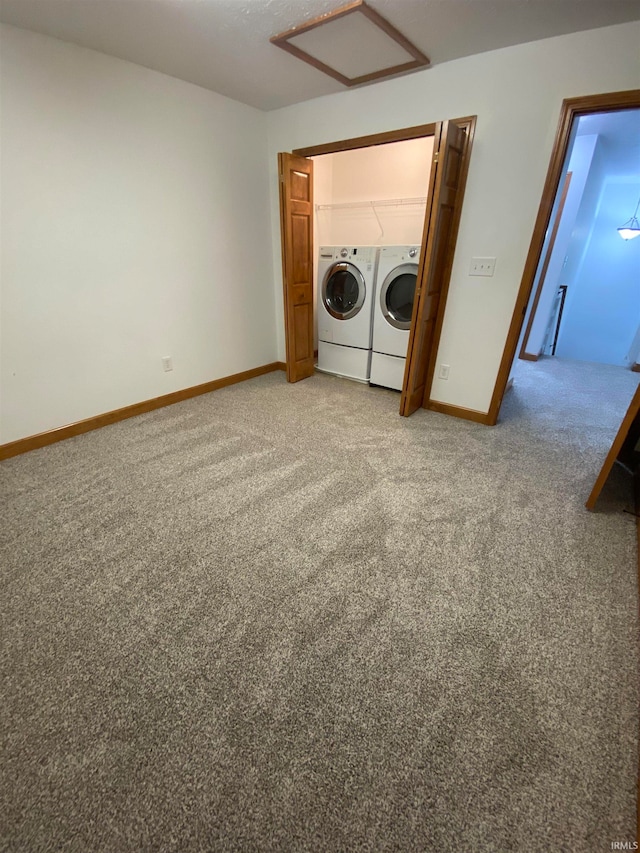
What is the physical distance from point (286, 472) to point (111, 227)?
209 cm

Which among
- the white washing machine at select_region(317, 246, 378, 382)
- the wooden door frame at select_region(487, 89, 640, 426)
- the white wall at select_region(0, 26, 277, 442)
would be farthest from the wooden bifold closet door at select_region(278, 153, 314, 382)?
the wooden door frame at select_region(487, 89, 640, 426)

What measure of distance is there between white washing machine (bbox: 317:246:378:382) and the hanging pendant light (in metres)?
4.09

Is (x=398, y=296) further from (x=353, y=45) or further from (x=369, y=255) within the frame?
(x=353, y=45)

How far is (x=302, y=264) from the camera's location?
341 cm

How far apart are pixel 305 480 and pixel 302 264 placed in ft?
7.36

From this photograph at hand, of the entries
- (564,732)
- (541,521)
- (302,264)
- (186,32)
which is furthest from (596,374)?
(186,32)

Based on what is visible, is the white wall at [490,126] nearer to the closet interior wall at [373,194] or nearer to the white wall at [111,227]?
the white wall at [111,227]

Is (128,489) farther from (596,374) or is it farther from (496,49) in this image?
(596,374)

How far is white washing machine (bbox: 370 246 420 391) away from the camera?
3057 millimetres

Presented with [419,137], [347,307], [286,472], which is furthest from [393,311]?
[286,472]

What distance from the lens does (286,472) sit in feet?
7.38

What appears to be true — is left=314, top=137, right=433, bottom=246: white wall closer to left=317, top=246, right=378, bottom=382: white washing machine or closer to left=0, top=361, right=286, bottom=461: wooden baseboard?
left=317, top=246, right=378, bottom=382: white washing machine

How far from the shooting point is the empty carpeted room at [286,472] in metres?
0.96

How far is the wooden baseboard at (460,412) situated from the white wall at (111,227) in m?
2.07
